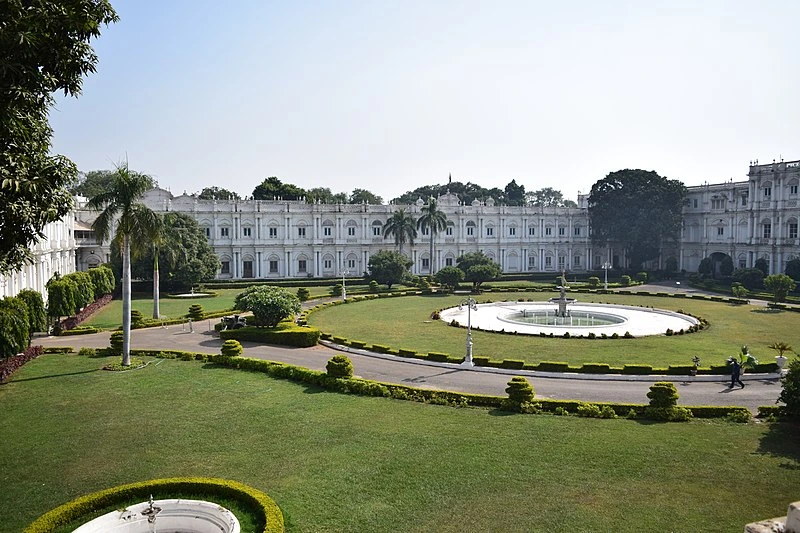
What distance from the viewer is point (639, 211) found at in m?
71.7

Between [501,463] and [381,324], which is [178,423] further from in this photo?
[381,324]

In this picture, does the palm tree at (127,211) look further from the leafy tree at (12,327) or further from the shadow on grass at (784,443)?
the shadow on grass at (784,443)

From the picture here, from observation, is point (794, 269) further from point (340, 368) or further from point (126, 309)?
point (126, 309)

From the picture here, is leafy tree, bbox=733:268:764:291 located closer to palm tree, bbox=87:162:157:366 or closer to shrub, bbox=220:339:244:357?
shrub, bbox=220:339:244:357

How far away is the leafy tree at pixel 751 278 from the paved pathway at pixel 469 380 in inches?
1496

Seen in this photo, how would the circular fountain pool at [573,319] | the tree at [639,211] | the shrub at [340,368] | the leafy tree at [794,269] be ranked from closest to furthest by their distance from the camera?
1. the shrub at [340,368]
2. the circular fountain pool at [573,319]
3. the leafy tree at [794,269]
4. the tree at [639,211]

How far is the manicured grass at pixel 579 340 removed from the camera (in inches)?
1135

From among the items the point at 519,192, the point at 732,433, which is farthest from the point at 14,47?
the point at 519,192

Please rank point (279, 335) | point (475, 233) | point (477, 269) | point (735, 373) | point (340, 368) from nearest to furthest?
point (340, 368), point (735, 373), point (279, 335), point (477, 269), point (475, 233)

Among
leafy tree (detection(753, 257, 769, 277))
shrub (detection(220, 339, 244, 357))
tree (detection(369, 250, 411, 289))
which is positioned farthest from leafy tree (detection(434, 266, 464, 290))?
leafy tree (detection(753, 257, 769, 277))

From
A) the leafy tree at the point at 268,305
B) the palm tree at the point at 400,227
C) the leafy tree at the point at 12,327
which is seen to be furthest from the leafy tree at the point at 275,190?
the leafy tree at the point at 12,327

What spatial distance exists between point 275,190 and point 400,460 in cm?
7502

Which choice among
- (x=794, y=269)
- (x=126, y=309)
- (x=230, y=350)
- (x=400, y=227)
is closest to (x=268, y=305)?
(x=230, y=350)

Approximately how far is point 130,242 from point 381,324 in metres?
16.8
